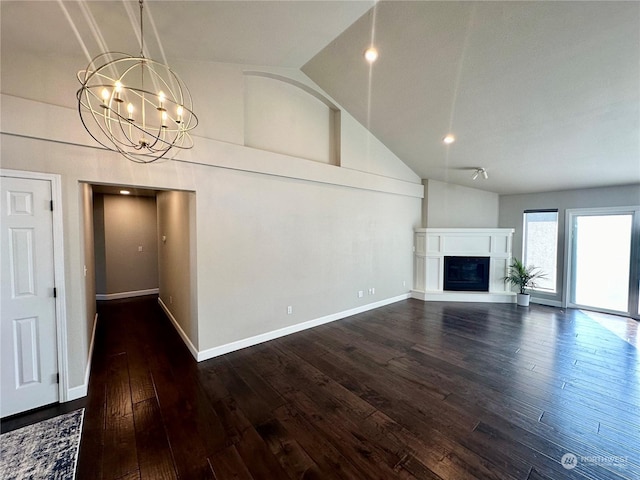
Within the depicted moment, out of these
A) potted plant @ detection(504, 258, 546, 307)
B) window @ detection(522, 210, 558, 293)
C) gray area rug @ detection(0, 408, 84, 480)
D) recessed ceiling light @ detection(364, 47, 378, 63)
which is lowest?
gray area rug @ detection(0, 408, 84, 480)

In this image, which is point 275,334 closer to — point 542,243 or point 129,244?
point 129,244

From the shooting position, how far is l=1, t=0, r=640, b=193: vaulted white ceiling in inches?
89.2

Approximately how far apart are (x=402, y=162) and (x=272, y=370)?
4952 mm

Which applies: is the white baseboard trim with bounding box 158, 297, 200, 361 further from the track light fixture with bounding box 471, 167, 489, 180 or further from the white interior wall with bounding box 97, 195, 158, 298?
the track light fixture with bounding box 471, 167, 489, 180

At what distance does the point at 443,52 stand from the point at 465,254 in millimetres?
4529

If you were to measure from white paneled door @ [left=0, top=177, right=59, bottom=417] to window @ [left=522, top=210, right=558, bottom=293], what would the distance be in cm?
848

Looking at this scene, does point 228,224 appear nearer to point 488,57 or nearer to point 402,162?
point 488,57

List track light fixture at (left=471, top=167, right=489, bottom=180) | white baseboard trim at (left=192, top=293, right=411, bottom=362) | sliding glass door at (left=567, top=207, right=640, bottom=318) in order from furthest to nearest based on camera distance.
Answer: track light fixture at (left=471, top=167, right=489, bottom=180) → sliding glass door at (left=567, top=207, right=640, bottom=318) → white baseboard trim at (left=192, top=293, right=411, bottom=362)

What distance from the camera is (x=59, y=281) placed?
8.18 ft

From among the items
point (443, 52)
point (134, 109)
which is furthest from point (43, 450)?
point (443, 52)

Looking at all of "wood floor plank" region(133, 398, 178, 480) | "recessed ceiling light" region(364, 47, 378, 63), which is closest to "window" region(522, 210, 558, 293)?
"recessed ceiling light" region(364, 47, 378, 63)

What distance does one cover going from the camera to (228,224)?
3482 mm

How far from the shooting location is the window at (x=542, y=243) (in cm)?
603

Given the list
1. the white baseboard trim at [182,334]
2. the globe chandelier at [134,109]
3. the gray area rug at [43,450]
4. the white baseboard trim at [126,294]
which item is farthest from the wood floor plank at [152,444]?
the white baseboard trim at [126,294]
